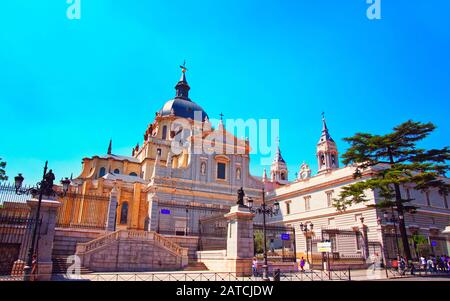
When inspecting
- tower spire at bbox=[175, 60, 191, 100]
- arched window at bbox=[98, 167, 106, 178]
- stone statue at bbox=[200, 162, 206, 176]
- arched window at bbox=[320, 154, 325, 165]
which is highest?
tower spire at bbox=[175, 60, 191, 100]

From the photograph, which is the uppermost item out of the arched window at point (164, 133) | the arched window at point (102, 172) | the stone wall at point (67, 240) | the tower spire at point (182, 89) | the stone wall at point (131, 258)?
the tower spire at point (182, 89)

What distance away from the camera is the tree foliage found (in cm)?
2031

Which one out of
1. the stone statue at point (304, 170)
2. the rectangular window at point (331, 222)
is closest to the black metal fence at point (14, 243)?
the rectangular window at point (331, 222)

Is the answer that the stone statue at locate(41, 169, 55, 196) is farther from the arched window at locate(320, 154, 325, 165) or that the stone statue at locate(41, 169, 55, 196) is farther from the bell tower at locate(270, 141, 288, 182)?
the bell tower at locate(270, 141, 288, 182)

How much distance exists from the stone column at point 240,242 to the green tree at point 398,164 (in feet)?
29.2

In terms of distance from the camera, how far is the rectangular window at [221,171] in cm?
4206

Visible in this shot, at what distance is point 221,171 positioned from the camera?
42.4 metres

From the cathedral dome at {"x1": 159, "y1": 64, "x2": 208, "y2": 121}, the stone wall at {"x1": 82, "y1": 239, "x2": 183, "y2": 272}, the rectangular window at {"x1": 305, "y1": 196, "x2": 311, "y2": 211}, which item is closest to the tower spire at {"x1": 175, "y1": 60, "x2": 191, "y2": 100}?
the cathedral dome at {"x1": 159, "y1": 64, "x2": 208, "y2": 121}

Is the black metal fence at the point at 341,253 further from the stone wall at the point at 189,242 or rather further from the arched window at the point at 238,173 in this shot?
the arched window at the point at 238,173

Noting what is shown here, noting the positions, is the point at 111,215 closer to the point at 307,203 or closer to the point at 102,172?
the point at 307,203

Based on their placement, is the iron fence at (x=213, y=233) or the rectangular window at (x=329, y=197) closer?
the iron fence at (x=213, y=233)

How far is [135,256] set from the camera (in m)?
19.0

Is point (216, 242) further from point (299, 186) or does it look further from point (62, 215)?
point (299, 186)
